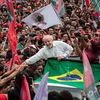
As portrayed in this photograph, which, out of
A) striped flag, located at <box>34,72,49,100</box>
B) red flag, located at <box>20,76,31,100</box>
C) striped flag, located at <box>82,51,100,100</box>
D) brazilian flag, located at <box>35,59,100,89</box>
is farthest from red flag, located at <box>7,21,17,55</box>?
striped flag, located at <box>34,72,49,100</box>

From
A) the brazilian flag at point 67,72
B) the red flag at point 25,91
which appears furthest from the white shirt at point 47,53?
the red flag at point 25,91

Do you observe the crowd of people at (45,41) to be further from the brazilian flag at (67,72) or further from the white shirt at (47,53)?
the brazilian flag at (67,72)

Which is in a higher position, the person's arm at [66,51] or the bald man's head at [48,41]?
the bald man's head at [48,41]

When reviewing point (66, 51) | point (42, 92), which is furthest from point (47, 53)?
point (42, 92)

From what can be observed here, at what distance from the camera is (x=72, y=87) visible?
9.02 m

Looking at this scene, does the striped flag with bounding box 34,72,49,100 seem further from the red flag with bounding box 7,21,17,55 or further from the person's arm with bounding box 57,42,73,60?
the red flag with bounding box 7,21,17,55

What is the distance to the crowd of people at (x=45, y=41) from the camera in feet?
29.9

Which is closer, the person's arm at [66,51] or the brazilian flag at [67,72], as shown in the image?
the brazilian flag at [67,72]

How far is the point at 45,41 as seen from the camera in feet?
32.5

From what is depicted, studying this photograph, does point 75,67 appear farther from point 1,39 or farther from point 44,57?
point 1,39

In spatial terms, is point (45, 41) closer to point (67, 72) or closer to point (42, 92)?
point (67, 72)

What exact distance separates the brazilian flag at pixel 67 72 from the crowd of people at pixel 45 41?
14cm

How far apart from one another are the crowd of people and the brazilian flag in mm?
137

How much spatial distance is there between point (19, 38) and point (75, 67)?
26.9 ft
